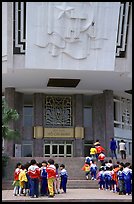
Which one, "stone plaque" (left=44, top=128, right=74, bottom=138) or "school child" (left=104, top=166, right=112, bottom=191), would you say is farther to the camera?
"stone plaque" (left=44, top=128, right=74, bottom=138)

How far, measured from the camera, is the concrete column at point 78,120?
3003 centimetres

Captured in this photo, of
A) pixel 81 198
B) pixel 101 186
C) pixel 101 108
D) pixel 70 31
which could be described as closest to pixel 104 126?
pixel 101 108

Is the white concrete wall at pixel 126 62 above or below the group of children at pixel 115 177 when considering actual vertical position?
above

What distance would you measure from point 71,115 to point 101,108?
2.48 meters

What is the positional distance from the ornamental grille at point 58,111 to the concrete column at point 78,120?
0.50 m

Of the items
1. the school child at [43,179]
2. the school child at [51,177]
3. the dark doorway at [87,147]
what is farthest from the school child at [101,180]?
the dark doorway at [87,147]

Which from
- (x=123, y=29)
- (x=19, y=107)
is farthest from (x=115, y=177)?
(x=19, y=107)

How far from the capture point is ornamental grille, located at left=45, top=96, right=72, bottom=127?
3031 centimetres

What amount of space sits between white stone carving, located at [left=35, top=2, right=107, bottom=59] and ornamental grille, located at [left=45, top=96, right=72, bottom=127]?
22.6 feet

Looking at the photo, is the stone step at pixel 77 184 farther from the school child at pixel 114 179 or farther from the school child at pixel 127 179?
the school child at pixel 127 179

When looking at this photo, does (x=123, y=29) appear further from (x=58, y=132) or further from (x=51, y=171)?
(x=51, y=171)

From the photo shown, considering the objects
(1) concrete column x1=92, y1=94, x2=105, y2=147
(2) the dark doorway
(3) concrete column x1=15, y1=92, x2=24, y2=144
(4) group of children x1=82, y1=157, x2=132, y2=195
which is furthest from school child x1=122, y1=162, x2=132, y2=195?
(3) concrete column x1=15, y1=92, x2=24, y2=144

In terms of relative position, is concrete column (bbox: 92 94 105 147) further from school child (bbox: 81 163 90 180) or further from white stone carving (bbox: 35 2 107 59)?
school child (bbox: 81 163 90 180)

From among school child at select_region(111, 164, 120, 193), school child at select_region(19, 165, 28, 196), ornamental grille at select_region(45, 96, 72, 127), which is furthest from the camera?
ornamental grille at select_region(45, 96, 72, 127)
